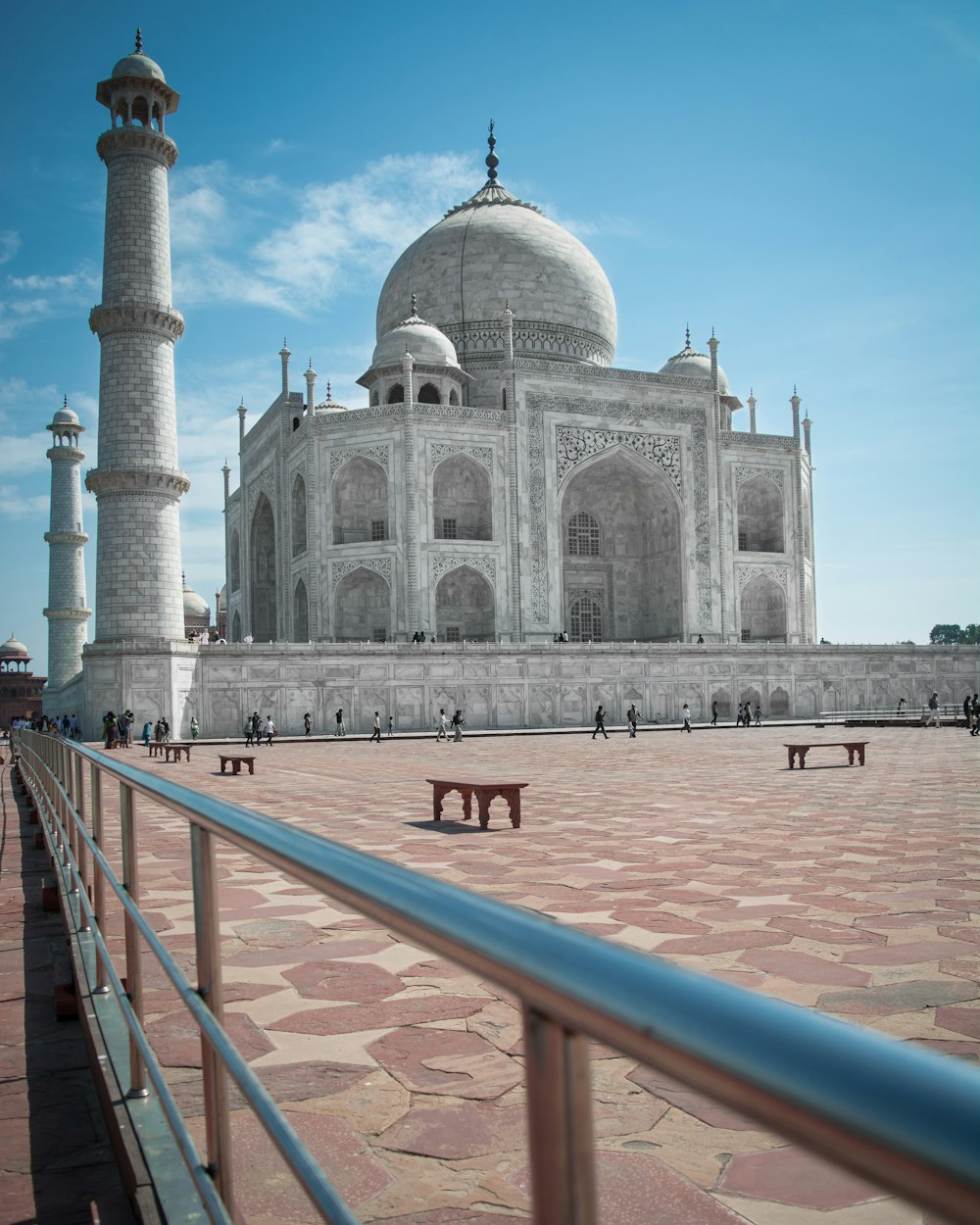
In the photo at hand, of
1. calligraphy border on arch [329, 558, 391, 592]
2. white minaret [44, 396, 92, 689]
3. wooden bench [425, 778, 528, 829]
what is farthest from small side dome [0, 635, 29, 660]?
wooden bench [425, 778, 528, 829]

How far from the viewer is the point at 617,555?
3509cm

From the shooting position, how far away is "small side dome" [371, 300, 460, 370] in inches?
1248

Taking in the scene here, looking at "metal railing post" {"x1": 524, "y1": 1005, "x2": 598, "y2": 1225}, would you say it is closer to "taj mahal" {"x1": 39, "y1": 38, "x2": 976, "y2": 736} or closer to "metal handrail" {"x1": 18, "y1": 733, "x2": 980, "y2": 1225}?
"metal handrail" {"x1": 18, "y1": 733, "x2": 980, "y2": 1225}

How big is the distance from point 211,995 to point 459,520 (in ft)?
102

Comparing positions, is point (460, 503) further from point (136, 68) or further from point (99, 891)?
point (99, 891)

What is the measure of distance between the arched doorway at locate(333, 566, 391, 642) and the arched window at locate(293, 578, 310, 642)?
4.05 feet

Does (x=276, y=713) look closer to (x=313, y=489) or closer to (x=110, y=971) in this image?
(x=313, y=489)

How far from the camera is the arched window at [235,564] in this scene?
3854cm

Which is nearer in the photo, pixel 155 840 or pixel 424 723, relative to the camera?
pixel 155 840

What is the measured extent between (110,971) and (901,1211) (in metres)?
1.76

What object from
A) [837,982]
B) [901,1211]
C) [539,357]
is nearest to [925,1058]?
[901,1211]

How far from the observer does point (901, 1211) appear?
202cm

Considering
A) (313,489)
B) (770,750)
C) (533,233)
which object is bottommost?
(770,750)

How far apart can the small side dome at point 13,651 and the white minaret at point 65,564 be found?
14.3m
